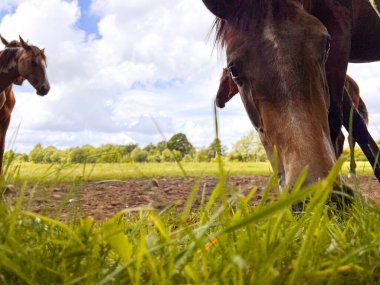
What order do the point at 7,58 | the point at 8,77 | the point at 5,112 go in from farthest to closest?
the point at 7,58 → the point at 8,77 → the point at 5,112

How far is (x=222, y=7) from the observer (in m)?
3.38

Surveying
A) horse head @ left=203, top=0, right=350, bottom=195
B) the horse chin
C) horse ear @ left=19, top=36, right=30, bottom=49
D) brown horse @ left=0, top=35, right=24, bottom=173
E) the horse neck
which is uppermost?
horse ear @ left=19, top=36, right=30, bottom=49

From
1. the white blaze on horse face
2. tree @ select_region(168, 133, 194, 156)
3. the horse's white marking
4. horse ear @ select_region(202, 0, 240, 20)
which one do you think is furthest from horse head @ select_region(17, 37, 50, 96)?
tree @ select_region(168, 133, 194, 156)

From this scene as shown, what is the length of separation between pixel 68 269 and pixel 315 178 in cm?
151

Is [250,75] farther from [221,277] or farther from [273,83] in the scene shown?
[221,277]

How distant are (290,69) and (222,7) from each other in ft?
2.94

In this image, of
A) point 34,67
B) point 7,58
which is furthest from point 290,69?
point 7,58

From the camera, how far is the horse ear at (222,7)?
335 cm

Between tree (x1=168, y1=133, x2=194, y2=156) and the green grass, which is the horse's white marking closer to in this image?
Answer: the green grass

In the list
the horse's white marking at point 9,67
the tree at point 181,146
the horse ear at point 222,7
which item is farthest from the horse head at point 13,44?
the tree at point 181,146

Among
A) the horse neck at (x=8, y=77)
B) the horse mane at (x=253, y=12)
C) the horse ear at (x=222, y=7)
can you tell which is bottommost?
the horse mane at (x=253, y=12)

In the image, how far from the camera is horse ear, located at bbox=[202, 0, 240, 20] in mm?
3352

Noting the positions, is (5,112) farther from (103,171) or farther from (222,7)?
(222,7)

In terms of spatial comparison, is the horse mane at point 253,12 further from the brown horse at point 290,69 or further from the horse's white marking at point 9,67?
the horse's white marking at point 9,67
